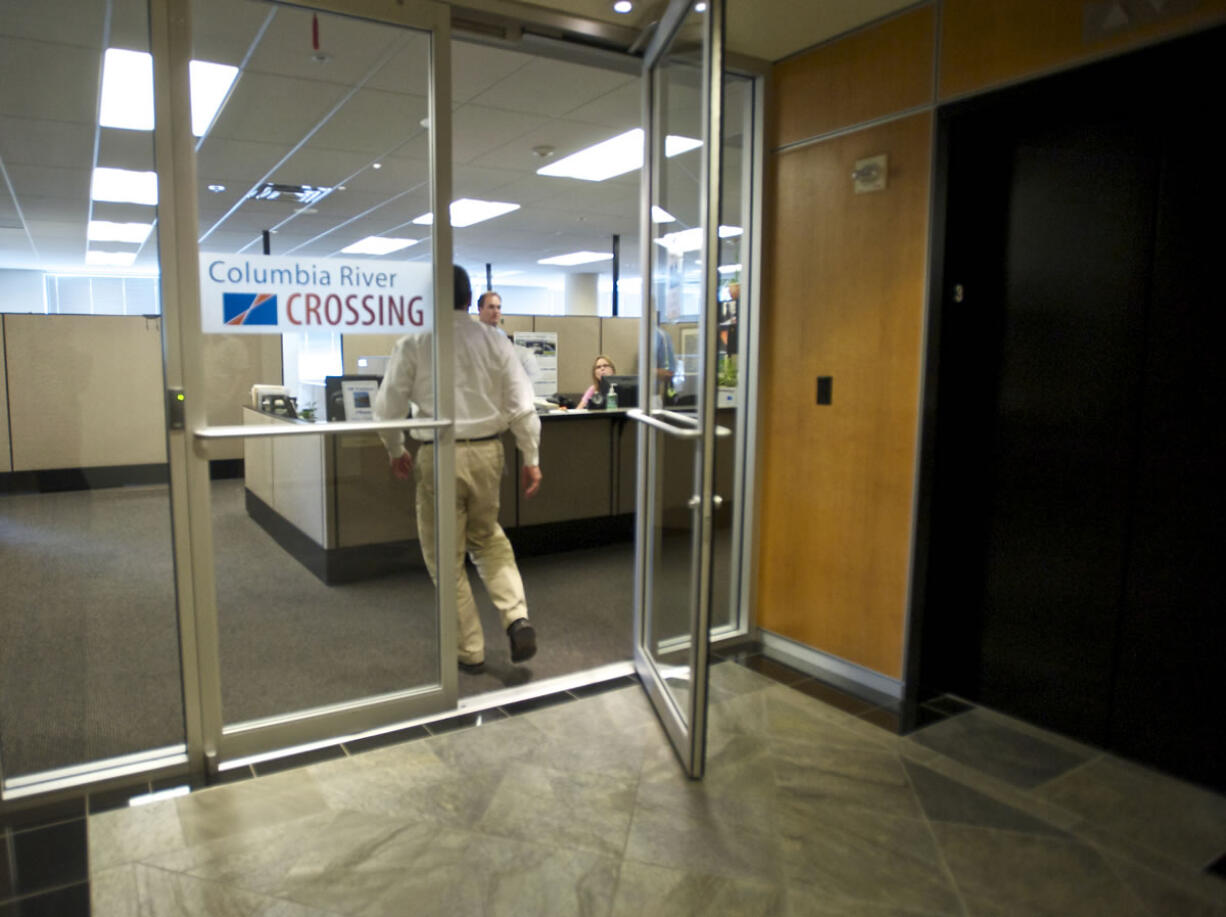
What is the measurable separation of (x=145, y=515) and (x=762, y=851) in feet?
6.41

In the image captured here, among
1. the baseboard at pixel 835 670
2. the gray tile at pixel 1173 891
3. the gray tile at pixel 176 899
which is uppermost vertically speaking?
the baseboard at pixel 835 670

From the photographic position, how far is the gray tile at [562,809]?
6.86 ft

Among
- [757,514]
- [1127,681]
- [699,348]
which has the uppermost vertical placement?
[699,348]

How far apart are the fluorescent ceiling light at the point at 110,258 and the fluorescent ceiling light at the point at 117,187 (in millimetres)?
3164

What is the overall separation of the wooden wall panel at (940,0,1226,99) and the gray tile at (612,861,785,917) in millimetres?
2343

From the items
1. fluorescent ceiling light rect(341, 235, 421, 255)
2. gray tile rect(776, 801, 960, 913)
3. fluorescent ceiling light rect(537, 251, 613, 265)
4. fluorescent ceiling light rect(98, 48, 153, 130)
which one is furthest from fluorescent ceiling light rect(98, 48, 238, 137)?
fluorescent ceiling light rect(537, 251, 613, 265)

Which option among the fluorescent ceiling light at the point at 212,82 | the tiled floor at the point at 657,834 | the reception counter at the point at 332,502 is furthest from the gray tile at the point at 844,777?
the fluorescent ceiling light at the point at 212,82

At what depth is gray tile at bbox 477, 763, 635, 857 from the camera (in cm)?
209

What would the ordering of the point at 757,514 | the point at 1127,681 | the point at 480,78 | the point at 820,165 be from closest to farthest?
the point at 1127,681, the point at 820,165, the point at 757,514, the point at 480,78

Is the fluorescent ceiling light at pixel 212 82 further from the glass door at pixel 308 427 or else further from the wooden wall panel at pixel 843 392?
the wooden wall panel at pixel 843 392

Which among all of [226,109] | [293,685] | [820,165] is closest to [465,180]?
[226,109]

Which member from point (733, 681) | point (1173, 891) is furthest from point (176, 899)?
point (1173, 891)

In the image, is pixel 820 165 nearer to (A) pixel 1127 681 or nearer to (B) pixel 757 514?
(B) pixel 757 514

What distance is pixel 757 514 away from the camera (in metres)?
3.38
